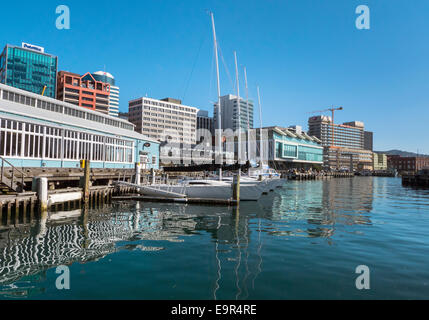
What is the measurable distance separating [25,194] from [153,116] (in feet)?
532

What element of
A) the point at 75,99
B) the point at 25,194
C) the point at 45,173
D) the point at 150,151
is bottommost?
the point at 25,194

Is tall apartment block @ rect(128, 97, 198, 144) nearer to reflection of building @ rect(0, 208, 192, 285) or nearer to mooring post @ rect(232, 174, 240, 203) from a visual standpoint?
mooring post @ rect(232, 174, 240, 203)

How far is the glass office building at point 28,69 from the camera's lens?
122812 mm

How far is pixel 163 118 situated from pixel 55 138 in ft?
511

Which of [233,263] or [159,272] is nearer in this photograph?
[159,272]

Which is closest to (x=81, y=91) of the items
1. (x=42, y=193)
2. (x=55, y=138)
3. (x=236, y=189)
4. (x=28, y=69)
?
(x=28, y=69)

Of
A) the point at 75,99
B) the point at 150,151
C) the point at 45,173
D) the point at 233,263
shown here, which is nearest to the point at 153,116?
the point at 75,99

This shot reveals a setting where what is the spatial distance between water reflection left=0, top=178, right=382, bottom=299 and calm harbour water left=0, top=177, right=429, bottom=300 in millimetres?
47

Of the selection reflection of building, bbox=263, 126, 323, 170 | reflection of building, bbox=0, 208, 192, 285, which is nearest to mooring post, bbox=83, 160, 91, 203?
reflection of building, bbox=0, 208, 192, 285

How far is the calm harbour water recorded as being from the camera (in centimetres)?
745

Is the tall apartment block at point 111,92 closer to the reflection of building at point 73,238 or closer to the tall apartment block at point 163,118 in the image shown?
the tall apartment block at point 163,118
